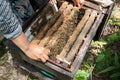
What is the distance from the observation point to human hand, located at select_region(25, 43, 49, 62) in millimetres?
2639

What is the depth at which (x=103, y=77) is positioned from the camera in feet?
12.3

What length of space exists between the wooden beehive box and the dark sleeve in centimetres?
77

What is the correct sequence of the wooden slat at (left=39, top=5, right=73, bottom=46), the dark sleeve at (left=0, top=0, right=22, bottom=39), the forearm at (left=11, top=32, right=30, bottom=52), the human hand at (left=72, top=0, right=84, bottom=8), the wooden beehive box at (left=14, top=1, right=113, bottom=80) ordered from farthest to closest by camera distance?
the human hand at (left=72, top=0, right=84, bottom=8)
the wooden slat at (left=39, top=5, right=73, bottom=46)
the wooden beehive box at (left=14, top=1, right=113, bottom=80)
the forearm at (left=11, top=32, right=30, bottom=52)
the dark sleeve at (left=0, top=0, right=22, bottom=39)

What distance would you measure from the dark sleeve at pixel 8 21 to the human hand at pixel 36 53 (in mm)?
376

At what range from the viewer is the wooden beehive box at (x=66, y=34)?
9.52ft

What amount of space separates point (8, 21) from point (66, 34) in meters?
1.24

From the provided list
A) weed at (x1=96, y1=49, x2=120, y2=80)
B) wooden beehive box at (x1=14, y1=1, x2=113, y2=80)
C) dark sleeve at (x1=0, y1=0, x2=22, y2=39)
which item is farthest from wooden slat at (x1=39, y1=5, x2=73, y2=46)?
weed at (x1=96, y1=49, x2=120, y2=80)

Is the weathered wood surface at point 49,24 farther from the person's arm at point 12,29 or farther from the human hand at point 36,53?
the person's arm at point 12,29

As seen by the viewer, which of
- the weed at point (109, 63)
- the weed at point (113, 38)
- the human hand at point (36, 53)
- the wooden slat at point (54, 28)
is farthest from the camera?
the weed at point (113, 38)

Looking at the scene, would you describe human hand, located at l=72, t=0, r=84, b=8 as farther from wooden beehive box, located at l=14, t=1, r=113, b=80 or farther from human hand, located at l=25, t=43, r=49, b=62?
human hand, located at l=25, t=43, r=49, b=62

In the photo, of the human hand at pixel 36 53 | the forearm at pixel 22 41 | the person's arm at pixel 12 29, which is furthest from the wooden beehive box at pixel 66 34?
the forearm at pixel 22 41

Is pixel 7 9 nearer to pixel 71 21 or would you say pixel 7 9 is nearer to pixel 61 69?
pixel 61 69

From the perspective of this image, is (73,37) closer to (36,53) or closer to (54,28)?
(54,28)

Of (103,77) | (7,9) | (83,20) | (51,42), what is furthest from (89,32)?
(7,9)
